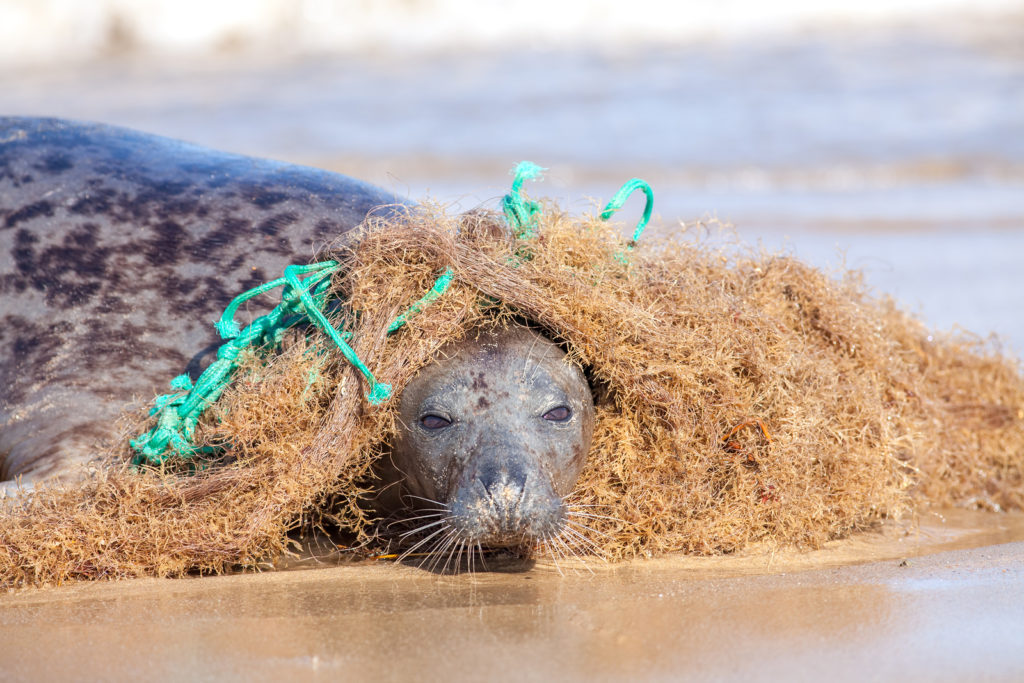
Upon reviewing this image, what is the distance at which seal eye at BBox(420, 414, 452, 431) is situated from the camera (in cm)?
277

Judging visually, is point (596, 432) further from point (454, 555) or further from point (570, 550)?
point (454, 555)

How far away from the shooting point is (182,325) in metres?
3.47

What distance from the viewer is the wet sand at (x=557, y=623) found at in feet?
6.96

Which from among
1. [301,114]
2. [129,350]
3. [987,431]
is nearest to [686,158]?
[301,114]

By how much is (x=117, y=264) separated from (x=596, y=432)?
71.0 inches

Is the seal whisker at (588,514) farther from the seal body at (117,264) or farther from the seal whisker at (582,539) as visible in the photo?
the seal body at (117,264)

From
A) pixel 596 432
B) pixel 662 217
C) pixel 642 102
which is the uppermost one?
pixel 642 102

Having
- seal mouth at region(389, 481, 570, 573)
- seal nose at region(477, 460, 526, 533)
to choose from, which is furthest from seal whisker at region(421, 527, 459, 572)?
seal nose at region(477, 460, 526, 533)

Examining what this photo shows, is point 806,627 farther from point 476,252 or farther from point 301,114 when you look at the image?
point 301,114

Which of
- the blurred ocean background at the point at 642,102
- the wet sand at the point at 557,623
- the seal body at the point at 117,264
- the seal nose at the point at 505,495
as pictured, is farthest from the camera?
the blurred ocean background at the point at 642,102

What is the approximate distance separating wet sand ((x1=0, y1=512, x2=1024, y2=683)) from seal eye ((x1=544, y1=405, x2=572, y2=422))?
391 millimetres

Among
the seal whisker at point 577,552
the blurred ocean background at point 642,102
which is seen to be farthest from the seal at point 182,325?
the blurred ocean background at point 642,102

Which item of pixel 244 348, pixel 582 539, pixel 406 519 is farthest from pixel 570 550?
pixel 244 348

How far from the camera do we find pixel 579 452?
2811mm
